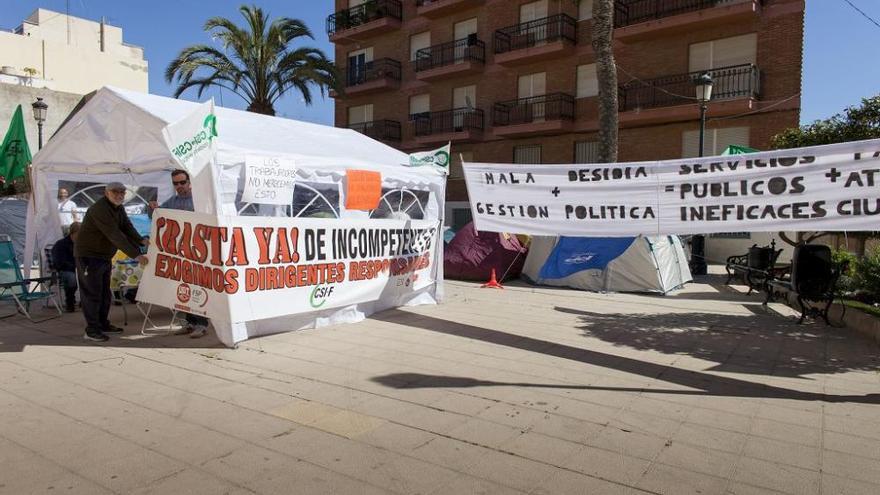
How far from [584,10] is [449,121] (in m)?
7.97

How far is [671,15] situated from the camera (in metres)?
21.8

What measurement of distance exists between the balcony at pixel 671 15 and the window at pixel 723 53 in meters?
0.68

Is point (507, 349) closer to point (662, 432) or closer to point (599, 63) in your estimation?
point (662, 432)

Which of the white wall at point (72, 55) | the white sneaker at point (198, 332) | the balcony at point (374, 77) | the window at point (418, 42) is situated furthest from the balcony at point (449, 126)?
the white wall at point (72, 55)

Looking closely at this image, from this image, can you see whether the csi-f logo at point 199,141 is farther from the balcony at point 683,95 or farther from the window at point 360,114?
the window at point 360,114

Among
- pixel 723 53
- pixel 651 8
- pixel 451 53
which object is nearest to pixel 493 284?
pixel 723 53

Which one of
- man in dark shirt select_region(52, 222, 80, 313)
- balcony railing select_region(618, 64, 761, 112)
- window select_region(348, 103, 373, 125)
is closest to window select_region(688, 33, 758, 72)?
balcony railing select_region(618, 64, 761, 112)

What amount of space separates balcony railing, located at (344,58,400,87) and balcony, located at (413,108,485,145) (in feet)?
10.1

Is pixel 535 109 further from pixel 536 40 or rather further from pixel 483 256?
pixel 483 256

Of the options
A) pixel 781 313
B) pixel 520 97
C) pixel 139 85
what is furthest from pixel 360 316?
pixel 139 85

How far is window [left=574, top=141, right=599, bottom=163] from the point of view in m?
24.4

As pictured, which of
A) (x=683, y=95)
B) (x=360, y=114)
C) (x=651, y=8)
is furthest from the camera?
(x=360, y=114)

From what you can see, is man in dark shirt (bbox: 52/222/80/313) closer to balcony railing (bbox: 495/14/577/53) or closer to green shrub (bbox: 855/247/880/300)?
green shrub (bbox: 855/247/880/300)

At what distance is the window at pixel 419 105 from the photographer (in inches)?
1179
